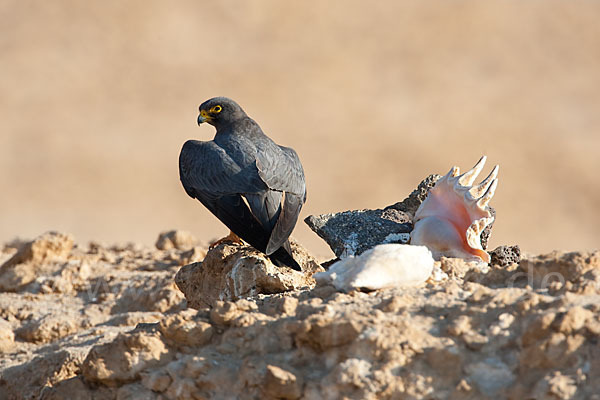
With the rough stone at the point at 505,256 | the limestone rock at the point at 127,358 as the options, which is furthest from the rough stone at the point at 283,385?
the rough stone at the point at 505,256

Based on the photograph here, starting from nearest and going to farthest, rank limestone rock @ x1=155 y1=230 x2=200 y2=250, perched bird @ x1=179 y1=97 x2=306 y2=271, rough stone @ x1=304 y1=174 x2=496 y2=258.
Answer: perched bird @ x1=179 y1=97 x2=306 y2=271, rough stone @ x1=304 y1=174 x2=496 y2=258, limestone rock @ x1=155 y1=230 x2=200 y2=250

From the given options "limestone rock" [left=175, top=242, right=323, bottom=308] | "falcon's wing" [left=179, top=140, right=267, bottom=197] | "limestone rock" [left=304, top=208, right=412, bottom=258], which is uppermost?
"falcon's wing" [left=179, top=140, right=267, bottom=197]

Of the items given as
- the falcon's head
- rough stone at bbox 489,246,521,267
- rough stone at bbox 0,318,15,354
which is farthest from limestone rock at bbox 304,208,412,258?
rough stone at bbox 0,318,15,354

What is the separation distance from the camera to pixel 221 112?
6613 millimetres

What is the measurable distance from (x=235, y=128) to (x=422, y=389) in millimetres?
3736

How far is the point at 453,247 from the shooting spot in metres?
5.12

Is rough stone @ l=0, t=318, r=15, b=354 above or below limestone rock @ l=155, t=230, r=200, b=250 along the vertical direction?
below

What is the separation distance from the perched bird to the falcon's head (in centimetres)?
9

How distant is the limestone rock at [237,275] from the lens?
16.4 feet

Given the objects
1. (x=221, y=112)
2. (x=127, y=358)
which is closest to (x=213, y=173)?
(x=221, y=112)

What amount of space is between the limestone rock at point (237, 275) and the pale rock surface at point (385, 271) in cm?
91

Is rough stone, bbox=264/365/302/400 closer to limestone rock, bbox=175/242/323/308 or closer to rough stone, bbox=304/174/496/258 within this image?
limestone rock, bbox=175/242/323/308

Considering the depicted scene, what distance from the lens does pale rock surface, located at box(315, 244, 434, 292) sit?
12.6ft

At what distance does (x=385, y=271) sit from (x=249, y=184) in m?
2.11
